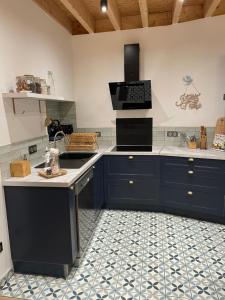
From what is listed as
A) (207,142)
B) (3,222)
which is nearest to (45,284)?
(3,222)

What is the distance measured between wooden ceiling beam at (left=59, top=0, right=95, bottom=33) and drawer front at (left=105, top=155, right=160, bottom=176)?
5.79ft

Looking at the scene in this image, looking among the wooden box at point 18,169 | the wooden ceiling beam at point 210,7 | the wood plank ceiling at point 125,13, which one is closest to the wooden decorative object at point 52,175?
the wooden box at point 18,169

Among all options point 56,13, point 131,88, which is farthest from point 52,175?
point 56,13

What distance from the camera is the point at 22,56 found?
7.04 feet

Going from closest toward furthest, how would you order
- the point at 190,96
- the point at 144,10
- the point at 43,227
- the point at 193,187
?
the point at 43,227
the point at 144,10
the point at 193,187
the point at 190,96

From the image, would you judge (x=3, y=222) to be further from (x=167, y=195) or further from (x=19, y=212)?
(x=167, y=195)

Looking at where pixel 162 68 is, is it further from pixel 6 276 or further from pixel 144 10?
pixel 6 276

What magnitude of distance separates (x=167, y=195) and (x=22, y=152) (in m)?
1.89

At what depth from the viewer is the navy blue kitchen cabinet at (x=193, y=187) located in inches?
107

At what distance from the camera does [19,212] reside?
1.92 meters

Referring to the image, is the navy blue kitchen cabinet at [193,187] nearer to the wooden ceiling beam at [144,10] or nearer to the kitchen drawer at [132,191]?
the kitchen drawer at [132,191]

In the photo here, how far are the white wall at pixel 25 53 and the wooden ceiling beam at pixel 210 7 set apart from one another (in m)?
1.85

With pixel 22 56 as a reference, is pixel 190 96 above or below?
below

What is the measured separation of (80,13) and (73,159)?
1.74 meters
